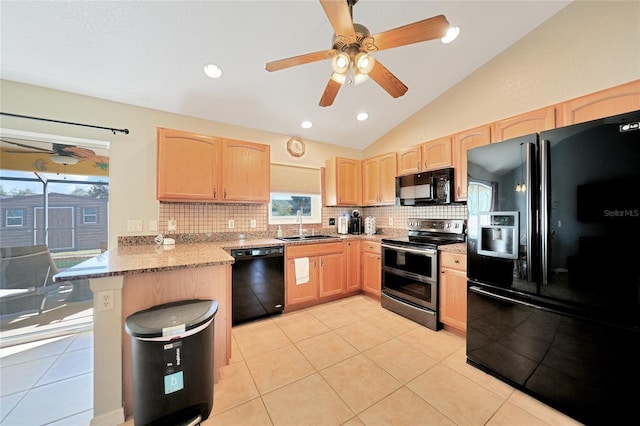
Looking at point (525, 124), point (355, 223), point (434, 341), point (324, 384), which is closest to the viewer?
point (324, 384)

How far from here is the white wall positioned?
72.6 inches

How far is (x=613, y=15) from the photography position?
1.82 meters

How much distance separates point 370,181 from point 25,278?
14.3 ft

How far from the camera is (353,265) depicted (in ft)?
11.3

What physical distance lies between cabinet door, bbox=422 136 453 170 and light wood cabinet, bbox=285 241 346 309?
1.59 metres

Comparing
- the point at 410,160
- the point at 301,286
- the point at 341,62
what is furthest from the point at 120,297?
the point at 410,160

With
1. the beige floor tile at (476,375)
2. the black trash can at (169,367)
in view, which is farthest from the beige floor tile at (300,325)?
the beige floor tile at (476,375)

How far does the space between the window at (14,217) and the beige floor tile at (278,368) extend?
2.73 metres

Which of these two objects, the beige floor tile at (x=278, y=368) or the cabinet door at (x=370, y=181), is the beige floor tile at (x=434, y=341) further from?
the cabinet door at (x=370, y=181)

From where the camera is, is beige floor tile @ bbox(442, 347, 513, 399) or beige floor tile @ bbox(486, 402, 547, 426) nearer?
beige floor tile @ bbox(486, 402, 547, 426)

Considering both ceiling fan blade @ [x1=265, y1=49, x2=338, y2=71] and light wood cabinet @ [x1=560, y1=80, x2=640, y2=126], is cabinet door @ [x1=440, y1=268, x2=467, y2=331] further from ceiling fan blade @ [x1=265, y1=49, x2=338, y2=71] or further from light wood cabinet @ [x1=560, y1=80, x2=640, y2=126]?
ceiling fan blade @ [x1=265, y1=49, x2=338, y2=71]

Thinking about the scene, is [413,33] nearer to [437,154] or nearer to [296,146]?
[437,154]

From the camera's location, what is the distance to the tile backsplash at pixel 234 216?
2.75m


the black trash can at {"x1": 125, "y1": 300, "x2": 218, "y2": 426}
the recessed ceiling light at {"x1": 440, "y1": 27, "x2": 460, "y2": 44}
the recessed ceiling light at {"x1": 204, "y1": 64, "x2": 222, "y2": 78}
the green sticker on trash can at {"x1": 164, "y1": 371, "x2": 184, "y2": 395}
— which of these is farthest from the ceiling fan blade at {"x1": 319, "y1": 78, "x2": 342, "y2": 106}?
the green sticker on trash can at {"x1": 164, "y1": 371, "x2": 184, "y2": 395}
